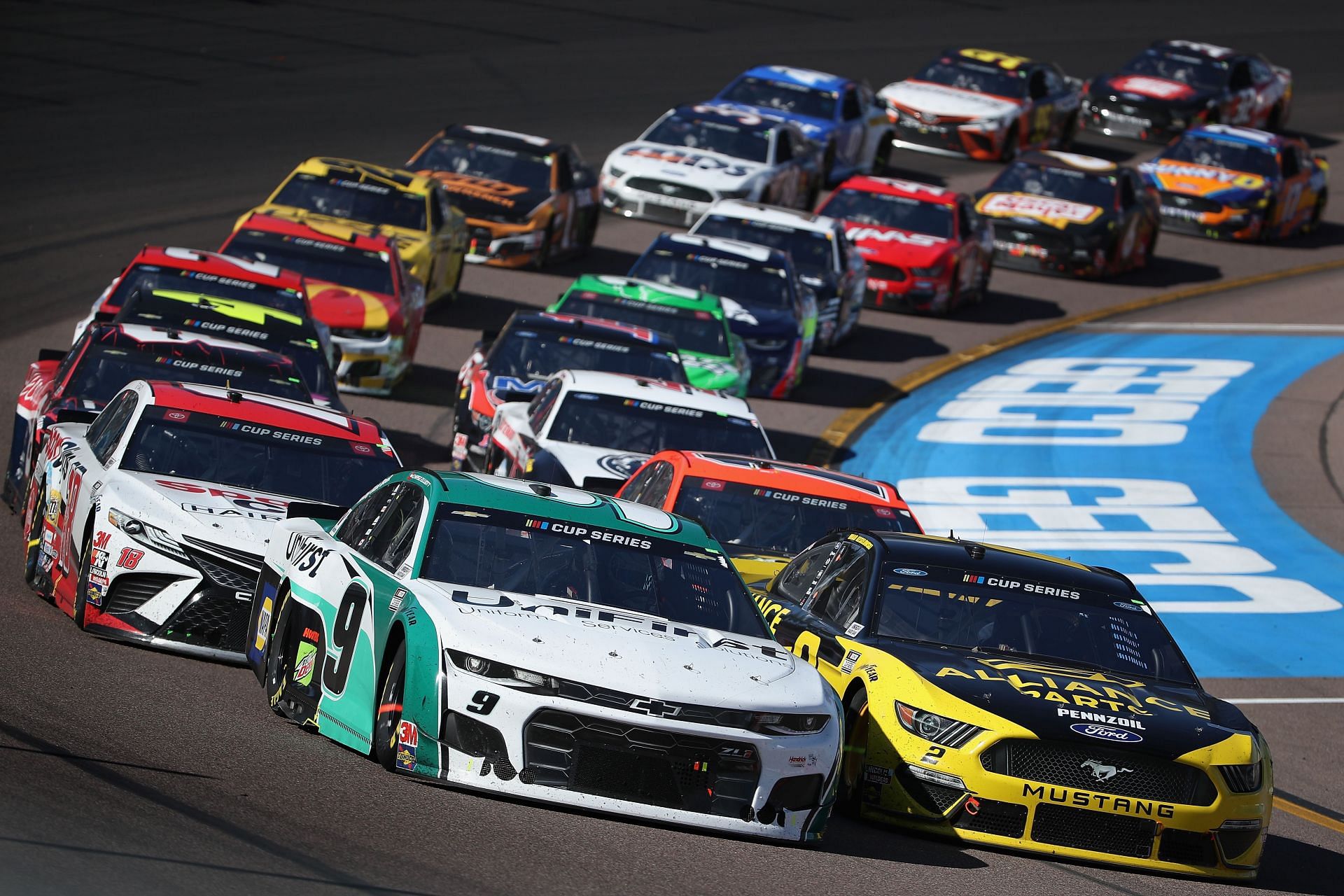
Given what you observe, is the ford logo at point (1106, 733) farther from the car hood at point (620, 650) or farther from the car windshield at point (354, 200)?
the car windshield at point (354, 200)

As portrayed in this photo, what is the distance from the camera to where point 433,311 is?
25.5 metres

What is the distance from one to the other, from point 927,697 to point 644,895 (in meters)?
2.37

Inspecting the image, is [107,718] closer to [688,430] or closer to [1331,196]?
[688,430]

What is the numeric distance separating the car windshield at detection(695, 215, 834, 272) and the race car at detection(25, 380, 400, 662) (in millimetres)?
13557

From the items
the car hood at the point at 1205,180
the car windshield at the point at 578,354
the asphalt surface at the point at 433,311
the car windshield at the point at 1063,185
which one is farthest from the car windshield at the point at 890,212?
the car windshield at the point at 578,354

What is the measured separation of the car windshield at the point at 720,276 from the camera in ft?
78.6

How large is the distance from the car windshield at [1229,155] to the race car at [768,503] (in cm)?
2373

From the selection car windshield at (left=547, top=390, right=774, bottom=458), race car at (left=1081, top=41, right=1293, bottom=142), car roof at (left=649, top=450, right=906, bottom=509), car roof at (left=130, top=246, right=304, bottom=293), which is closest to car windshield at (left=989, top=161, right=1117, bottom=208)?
race car at (left=1081, top=41, right=1293, bottom=142)

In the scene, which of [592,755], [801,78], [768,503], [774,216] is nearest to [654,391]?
[768,503]

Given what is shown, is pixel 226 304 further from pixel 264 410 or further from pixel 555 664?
pixel 555 664

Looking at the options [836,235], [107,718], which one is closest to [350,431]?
[107,718]

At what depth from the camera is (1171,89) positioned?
4131 cm

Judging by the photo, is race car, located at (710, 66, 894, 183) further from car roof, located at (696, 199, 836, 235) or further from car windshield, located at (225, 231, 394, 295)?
car windshield, located at (225, 231, 394, 295)

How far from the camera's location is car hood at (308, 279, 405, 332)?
68.4ft
